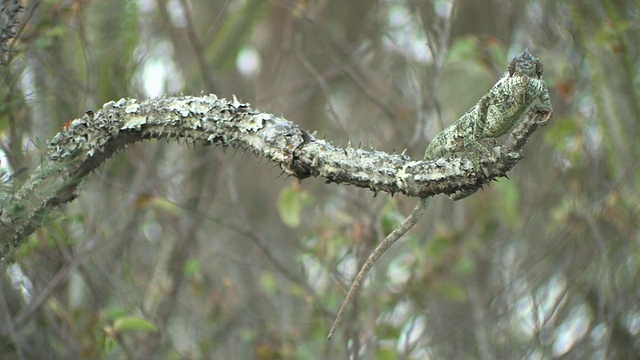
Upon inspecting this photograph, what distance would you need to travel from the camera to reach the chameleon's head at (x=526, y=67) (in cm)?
209

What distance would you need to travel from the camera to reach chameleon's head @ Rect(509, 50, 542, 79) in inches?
82.2

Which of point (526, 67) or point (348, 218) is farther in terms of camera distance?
point (348, 218)

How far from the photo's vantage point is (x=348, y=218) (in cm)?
459

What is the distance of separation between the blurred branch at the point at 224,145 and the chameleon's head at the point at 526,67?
0.67 ft

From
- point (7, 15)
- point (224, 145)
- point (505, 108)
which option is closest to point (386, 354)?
point (505, 108)

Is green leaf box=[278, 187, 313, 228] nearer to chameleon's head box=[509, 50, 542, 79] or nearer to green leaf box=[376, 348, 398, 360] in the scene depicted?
green leaf box=[376, 348, 398, 360]

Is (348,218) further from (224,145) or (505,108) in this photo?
(224,145)

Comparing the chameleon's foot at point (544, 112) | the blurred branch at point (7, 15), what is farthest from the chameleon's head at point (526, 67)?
the blurred branch at point (7, 15)

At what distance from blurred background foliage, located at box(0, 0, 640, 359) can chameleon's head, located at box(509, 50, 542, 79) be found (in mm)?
1934

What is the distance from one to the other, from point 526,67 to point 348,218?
8.50 ft

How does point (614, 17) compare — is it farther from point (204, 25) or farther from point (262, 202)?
point (262, 202)

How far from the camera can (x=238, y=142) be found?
78.5 inches

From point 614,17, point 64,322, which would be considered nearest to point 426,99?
point 614,17

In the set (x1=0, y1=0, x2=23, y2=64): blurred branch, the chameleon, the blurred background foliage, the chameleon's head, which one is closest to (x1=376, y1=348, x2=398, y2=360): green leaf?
the blurred background foliage
